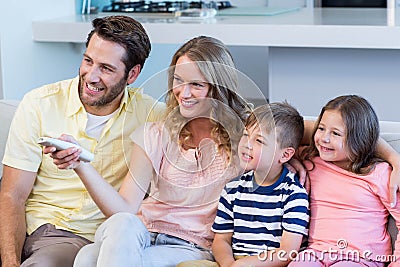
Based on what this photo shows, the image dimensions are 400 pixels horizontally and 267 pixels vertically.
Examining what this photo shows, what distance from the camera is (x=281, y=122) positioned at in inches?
79.7

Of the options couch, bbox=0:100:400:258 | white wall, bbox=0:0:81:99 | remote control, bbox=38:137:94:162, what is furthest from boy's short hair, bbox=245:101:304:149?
white wall, bbox=0:0:81:99

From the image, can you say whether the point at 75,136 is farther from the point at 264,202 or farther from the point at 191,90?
the point at 264,202

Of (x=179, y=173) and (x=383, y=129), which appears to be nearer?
(x=179, y=173)

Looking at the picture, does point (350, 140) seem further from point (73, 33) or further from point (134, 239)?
point (73, 33)

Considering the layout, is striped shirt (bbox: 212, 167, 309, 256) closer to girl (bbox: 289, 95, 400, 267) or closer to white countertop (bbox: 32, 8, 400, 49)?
girl (bbox: 289, 95, 400, 267)

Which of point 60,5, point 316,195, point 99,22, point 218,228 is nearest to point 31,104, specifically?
point 99,22

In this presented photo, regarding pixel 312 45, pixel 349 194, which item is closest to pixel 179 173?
pixel 349 194

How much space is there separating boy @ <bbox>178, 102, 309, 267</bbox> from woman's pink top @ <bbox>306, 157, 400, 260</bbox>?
0.05 m

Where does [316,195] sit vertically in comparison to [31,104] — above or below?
below

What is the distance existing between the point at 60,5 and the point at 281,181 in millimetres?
2046

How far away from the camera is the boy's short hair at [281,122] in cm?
197

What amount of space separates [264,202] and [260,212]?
27 mm

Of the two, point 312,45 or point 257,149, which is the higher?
point 312,45

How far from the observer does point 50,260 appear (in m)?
2.04
